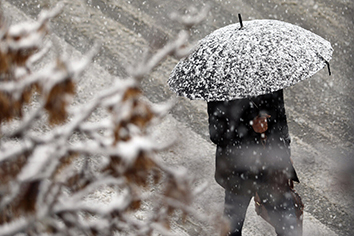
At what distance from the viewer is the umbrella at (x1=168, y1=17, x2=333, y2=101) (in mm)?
2008

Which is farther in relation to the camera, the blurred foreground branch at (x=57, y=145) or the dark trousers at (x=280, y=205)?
the dark trousers at (x=280, y=205)

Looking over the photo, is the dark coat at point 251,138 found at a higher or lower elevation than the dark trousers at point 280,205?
higher

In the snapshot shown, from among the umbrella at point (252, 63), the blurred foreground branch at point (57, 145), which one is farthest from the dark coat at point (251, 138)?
the blurred foreground branch at point (57, 145)

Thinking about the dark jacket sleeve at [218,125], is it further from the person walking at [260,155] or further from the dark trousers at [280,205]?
the dark trousers at [280,205]

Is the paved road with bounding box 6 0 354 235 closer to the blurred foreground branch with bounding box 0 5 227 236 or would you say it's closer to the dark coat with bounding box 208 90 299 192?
the dark coat with bounding box 208 90 299 192

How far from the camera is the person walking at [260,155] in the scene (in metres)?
2.15

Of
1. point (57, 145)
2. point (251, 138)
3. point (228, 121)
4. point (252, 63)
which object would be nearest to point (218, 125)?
point (228, 121)

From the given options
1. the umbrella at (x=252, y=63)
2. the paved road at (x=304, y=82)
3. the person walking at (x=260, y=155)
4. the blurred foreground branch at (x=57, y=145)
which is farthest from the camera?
the paved road at (x=304, y=82)

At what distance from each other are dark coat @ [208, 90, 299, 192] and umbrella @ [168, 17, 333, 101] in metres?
0.21

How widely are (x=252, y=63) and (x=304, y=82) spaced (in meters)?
3.69

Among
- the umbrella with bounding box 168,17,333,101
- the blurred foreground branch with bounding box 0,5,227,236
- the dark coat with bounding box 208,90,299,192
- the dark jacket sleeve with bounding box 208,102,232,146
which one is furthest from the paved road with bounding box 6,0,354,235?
the blurred foreground branch with bounding box 0,5,227,236

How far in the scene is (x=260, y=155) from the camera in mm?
2162

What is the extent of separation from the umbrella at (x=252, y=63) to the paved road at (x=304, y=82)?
8.27 ft

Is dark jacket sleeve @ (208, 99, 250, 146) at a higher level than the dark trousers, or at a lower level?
higher
